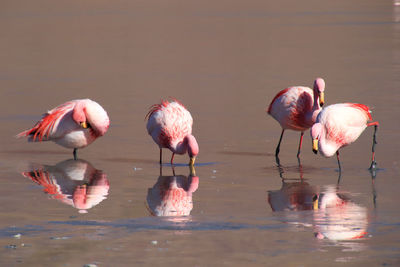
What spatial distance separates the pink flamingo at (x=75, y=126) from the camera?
11375 millimetres

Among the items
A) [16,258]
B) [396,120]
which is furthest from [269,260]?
[396,120]

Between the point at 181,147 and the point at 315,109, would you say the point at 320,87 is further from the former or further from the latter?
the point at 181,147

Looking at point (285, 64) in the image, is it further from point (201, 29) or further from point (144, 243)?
point (144, 243)

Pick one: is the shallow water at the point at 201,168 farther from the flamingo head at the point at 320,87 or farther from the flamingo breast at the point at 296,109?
the flamingo head at the point at 320,87

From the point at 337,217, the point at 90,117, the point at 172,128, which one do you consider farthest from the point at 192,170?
the point at 337,217

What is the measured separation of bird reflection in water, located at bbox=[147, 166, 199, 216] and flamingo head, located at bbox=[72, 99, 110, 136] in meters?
1.61

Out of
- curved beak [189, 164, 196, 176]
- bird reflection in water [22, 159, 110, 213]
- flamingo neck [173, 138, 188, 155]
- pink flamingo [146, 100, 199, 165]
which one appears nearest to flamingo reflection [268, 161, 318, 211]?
curved beak [189, 164, 196, 176]

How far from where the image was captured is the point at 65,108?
1173cm

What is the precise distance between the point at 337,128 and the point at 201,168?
1.75m

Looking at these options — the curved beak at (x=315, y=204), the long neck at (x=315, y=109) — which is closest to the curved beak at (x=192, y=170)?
the curved beak at (x=315, y=204)

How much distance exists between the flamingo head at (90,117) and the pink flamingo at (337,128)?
9.58 feet

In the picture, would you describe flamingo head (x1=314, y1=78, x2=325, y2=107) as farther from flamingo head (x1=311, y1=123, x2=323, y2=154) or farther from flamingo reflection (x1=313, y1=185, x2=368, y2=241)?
flamingo reflection (x1=313, y1=185, x2=368, y2=241)

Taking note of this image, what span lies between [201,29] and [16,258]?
2462 centimetres

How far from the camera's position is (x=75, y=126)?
37.6 ft
